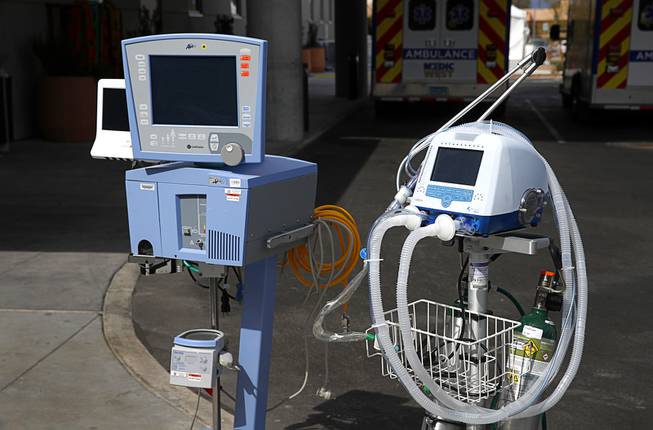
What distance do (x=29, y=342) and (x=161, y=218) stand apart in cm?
266

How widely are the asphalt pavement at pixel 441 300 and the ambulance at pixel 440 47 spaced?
516cm

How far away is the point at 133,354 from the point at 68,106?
10852mm

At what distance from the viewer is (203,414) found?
16.0ft

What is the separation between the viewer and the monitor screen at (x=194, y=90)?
359cm

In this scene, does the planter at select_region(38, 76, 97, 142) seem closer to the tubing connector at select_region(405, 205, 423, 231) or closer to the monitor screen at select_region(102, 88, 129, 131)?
the monitor screen at select_region(102, 88, 129, 131)

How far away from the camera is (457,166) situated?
3.31 meters

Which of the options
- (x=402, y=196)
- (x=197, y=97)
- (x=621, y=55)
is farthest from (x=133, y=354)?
(x=621, y=55)

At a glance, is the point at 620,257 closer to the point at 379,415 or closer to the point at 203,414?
the point at 379,415

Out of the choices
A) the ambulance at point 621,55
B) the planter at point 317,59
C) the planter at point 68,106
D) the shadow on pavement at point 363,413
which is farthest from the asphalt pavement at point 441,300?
the planter at point 317,59

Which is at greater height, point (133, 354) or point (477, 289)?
point (477, 289)

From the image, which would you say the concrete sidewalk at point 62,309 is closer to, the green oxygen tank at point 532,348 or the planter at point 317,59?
the green oxygen tank at point 532,348

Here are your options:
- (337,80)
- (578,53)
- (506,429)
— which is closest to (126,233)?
(506,429)

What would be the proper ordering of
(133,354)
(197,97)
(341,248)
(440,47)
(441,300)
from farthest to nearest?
(440,47), (441,300), (133,354), (341,248), (197,97)

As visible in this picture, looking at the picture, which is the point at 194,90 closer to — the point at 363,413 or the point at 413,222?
the point at 413,222
